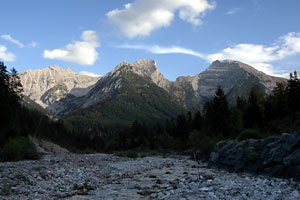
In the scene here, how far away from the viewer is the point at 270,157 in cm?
1576

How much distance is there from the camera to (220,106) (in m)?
61.7

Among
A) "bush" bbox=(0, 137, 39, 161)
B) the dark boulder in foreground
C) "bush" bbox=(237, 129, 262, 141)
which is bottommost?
"bush" bbox=(0, 137, 39, 161)

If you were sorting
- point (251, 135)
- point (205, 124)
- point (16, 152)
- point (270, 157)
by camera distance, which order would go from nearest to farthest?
1. point (270, 157)
2. point (251, 135)
3. point (16, 152)
4. point (205, 124)

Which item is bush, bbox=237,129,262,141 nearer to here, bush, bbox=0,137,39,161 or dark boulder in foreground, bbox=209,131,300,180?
dark boulder in foreground, bbox=209,131,300,180

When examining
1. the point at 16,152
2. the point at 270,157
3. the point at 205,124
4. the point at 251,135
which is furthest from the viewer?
the point at 205,124

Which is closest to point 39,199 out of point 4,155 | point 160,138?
point 4,155

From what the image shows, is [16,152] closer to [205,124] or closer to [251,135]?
[251,135]

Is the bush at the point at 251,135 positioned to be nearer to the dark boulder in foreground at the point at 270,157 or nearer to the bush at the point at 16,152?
the dark boulder in foreground at the point at 270,157

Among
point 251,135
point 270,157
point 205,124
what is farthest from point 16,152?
point 205,124

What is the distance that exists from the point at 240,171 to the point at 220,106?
145 feet

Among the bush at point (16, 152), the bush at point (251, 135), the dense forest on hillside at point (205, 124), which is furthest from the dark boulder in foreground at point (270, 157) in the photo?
the bush at point (16, 152)

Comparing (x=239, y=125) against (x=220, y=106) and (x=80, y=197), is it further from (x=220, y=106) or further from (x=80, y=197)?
(x=80, y=197)

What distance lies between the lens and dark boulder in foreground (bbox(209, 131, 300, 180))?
13.4m

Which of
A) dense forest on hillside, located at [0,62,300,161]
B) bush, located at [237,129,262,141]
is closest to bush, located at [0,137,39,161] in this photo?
dense forest on hillside, located at [0,62,300,161]
